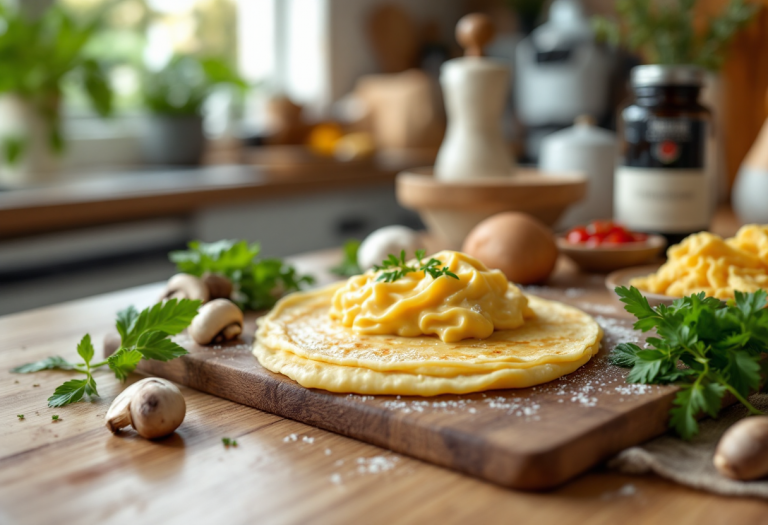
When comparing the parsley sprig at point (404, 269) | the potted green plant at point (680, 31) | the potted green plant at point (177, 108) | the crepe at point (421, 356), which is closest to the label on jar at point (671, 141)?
the crepe at point (421, 356)

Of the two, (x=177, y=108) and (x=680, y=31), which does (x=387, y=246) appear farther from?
(x=177, y=108)

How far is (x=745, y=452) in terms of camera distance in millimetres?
625

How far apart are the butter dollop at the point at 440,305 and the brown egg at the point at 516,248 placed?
0.29 m

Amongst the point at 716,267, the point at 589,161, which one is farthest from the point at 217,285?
the point at 589,161

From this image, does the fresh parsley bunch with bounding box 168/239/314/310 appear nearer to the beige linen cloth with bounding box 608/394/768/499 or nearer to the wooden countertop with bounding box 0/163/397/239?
the beige linen cloth with bounding box 608/394/768/499

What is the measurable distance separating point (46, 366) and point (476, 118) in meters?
1.10

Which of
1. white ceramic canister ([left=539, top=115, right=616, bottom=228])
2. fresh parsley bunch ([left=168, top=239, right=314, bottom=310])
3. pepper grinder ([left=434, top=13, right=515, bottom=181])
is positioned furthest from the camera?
white ceramic canister ([left=539, top=115, right=616, bottom=228])

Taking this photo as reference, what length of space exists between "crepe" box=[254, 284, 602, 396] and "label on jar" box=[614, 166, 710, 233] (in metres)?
0.55

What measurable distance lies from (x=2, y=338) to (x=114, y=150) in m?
2.45

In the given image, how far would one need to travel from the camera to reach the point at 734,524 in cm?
58

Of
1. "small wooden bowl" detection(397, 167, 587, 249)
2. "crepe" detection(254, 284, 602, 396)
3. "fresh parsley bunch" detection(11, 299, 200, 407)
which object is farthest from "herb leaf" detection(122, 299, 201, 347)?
"small wooden bowl" detection(397, 167, 587, 249)

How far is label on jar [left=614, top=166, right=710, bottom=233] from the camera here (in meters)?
1.47

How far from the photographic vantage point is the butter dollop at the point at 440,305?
92cm

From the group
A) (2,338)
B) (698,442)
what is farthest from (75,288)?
(698,442)
